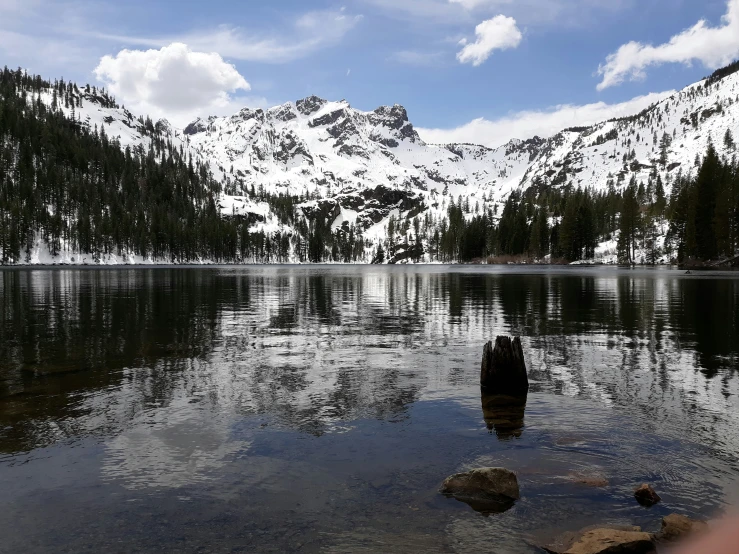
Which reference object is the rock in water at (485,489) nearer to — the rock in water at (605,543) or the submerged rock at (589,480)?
the rock in water at (605,543)

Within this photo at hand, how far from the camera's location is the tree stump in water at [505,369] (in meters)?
18.9

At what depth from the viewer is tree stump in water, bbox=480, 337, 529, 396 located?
1886 cm

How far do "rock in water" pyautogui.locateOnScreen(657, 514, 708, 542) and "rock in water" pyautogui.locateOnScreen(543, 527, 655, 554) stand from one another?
434mm

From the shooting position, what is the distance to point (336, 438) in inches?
544

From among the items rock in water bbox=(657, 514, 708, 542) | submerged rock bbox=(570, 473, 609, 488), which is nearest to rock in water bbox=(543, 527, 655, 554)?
rock in water bbox=(657, 514, 708, 542)

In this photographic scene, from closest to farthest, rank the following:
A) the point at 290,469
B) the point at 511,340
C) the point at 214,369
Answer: the point at 290,469 < the point at 511,340 < the point at 214,369

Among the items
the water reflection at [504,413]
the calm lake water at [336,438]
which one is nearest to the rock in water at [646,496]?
the calm lake water at [336,438]

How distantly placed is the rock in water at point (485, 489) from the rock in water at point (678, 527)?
2.64 metres

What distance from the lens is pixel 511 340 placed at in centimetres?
1886

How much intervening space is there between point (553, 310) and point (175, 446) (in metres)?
38.6

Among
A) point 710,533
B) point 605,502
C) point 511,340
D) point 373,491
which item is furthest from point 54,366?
point 710,533

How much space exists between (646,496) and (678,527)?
131cm

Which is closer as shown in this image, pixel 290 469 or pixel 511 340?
pixel 290 469

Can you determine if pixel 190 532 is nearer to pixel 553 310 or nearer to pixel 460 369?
pixel 460 369
